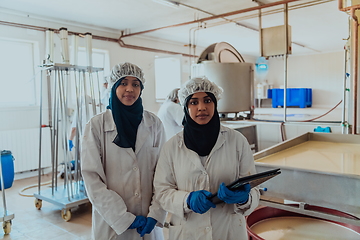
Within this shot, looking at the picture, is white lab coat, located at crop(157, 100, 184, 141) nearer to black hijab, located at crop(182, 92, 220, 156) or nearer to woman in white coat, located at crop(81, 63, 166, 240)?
woman in white coat, located at crop(81, 63, 166, 240)

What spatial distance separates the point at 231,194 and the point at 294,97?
11.9 metres

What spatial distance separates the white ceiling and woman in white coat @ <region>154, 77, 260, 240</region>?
11.7ft

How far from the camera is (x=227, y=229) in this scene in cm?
124

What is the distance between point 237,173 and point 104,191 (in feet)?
1.97

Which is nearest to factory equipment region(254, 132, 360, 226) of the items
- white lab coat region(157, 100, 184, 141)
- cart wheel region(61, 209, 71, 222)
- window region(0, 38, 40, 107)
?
white lab coat region(157, 100, 184, 141)

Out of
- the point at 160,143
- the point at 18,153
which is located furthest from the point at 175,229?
the point at 18,153

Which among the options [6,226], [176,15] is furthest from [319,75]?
[6,226]

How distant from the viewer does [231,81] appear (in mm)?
3859

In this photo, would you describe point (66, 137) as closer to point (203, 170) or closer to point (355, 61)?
point (203, 170)

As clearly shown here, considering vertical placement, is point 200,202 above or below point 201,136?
below

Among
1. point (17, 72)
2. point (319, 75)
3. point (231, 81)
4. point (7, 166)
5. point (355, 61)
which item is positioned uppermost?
point (319, 75)

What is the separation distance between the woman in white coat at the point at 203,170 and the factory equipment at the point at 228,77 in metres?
2.64

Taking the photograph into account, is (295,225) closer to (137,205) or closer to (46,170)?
(137,205)

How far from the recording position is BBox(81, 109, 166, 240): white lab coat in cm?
131
